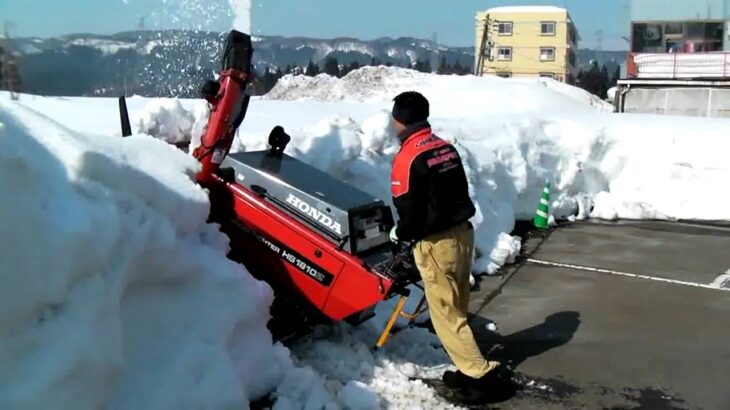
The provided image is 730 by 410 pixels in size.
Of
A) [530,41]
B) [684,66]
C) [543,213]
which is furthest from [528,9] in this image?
[543,213]

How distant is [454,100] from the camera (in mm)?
29766

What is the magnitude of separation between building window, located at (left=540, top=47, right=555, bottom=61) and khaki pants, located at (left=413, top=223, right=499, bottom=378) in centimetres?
7160

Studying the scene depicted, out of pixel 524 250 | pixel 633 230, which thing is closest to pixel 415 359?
pixel 524 250

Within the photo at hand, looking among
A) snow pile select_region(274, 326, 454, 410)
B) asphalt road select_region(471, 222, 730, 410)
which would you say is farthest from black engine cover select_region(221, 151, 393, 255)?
asphalt road select_region(471, 222, 730, 410)

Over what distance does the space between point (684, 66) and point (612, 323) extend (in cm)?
2873

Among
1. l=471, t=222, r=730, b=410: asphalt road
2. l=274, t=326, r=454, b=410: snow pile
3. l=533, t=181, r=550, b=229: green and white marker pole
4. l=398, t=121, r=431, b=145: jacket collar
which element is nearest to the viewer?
l=274, t=326, r=454, b=410: snow pile

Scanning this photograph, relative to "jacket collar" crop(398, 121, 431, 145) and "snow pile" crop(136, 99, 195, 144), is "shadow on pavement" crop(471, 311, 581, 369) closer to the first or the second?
"jacket collar" crop(398, 121, 431, 145)

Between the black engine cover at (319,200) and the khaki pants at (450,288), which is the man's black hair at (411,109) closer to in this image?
the black engine cover at (319,200)

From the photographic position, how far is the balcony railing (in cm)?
3183

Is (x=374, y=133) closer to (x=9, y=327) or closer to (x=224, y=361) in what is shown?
(x=224, y=361)

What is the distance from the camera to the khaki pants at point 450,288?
476cm

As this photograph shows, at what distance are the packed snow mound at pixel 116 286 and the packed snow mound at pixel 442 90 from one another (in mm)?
22541

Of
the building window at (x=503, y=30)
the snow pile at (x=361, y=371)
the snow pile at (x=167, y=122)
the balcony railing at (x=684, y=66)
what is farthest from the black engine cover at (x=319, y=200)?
the building window at (x=503, y=30)

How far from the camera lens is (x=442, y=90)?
3222 cm
